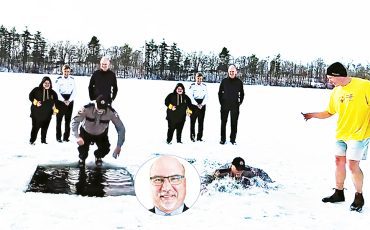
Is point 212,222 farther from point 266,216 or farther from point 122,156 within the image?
point 122,156

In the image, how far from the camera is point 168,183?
2.20 m

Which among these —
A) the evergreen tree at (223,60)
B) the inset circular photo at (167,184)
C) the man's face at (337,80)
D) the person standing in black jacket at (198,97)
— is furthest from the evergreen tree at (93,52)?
the inset circular photo at (167,184)

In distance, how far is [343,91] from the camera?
18.2ft

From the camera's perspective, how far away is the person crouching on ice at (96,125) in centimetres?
700

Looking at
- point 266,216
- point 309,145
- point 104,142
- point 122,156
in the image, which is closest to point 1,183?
point 104,142

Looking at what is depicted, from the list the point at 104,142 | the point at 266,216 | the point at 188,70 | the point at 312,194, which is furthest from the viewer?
the point at 188,70

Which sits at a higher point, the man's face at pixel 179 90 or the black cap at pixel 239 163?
the man's face at pixel 179 90

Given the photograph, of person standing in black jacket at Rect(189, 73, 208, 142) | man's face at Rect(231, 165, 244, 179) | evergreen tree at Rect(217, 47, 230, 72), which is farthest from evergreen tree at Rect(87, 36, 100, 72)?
man's face at Rect(231, 165, 244, 179)

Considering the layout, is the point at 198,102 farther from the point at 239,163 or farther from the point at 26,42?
the point at 26,42

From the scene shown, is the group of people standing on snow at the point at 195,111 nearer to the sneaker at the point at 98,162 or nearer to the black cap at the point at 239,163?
the sneaker at the point at 98,162

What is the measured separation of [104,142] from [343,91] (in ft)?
13.0

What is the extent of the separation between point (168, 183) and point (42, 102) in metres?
7.48

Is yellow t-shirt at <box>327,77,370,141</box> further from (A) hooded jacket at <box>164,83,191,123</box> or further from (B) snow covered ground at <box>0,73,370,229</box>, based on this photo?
(A) hooded jacket at <box>164,83,191,123</box>

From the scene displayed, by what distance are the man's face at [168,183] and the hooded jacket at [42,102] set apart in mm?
7335
